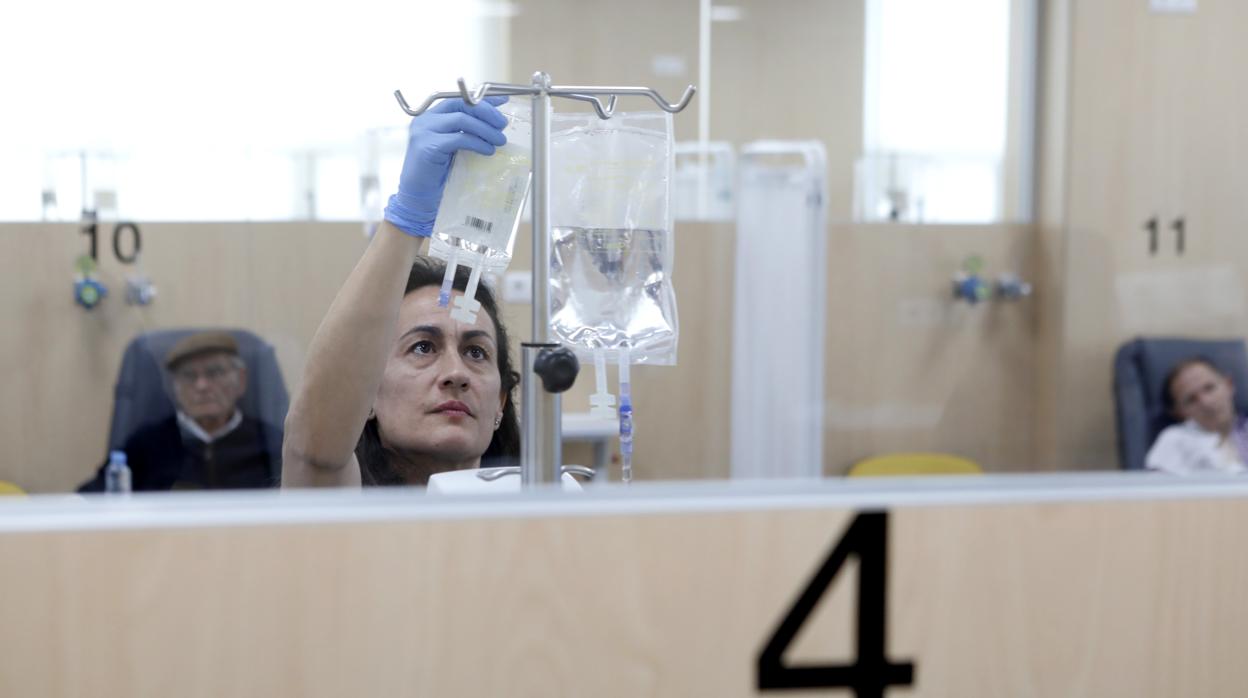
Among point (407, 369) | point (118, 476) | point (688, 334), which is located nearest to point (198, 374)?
point (118, 476)

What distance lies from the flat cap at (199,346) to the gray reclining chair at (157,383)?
0.04 ft

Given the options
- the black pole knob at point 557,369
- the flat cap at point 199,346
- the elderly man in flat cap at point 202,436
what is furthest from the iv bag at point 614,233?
the flat cap at point 199,346

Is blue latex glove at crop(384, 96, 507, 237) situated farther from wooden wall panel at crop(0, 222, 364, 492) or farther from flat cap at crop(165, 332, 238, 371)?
flat cap at crop(165, 332, 238, 371)

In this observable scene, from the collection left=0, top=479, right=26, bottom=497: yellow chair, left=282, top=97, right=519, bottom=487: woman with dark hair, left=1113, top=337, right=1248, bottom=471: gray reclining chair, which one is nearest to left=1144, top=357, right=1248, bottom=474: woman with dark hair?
left=1113, top=337, right=1248, bottom=471: gray reclining chair

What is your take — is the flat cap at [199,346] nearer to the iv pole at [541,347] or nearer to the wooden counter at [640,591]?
the iv pole at [541,347]

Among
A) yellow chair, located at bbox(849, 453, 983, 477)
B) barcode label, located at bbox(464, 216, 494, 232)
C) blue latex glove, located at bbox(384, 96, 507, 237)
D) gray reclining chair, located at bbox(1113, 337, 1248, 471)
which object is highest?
blue latex glove, located at bbox(384, 96, 507, 237)

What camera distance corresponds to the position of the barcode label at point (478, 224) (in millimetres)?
1011

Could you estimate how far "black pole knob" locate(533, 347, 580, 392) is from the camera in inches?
34.3

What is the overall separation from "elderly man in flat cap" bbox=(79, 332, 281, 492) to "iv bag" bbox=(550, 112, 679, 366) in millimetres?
1824

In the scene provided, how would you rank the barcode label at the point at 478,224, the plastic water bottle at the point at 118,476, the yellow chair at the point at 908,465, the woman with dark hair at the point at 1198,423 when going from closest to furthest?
the barcode label at the point at 478,224, the plastic water bottle at the point at 118,476, the woman with dark hair at the point at 1198,423, the yellow chair at the point at 908,465

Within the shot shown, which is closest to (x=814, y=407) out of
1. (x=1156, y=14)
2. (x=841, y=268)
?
(x=841, y=268)

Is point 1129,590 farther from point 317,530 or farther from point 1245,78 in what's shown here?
point 1245,78

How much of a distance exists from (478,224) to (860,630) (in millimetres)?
473

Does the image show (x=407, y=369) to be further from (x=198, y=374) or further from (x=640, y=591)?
(x=198, y=374)
